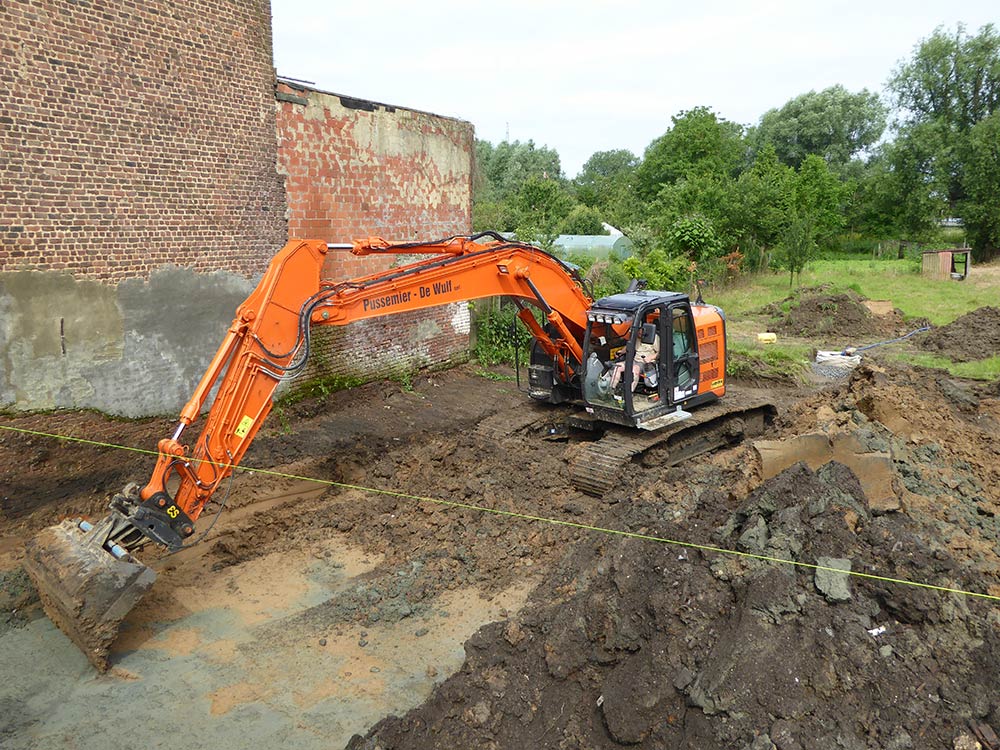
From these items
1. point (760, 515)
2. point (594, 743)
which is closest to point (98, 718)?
point (594, 743)

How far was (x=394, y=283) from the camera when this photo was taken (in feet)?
26.0

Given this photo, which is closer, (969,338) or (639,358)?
(639,358)

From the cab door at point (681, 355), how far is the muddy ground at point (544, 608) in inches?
48.9

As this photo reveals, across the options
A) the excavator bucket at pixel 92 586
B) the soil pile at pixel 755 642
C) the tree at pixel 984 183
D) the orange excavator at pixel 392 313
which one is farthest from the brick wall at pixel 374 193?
the tree at pixel 984 183

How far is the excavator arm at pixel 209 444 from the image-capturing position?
598 centimetres

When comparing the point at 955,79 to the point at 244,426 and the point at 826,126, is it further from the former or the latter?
the point at 244,426

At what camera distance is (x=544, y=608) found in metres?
6.39

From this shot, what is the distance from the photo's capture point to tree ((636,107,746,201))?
38250 millimetres

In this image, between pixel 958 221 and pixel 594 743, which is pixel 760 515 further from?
pixel 958 221

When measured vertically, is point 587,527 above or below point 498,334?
below

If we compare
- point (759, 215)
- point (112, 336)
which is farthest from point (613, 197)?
point (112, 336)

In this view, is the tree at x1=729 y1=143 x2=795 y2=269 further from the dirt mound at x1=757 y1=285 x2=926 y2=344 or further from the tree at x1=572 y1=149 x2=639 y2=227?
the dirt mound at x1=757 y1=285 x2=926 y2=344

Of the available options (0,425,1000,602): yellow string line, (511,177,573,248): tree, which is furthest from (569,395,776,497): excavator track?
(511,177,573,248): tree

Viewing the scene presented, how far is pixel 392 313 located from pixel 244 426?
221 centimetres
